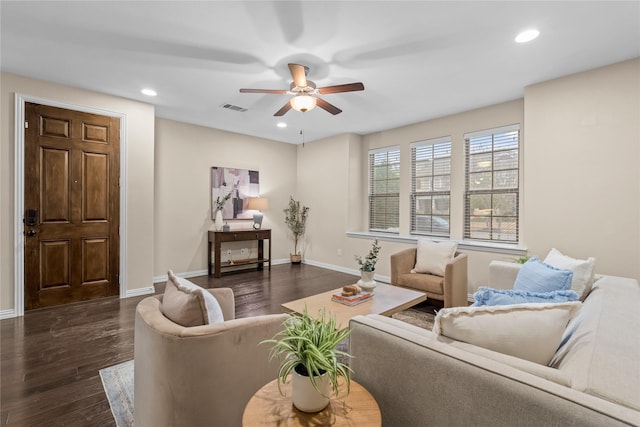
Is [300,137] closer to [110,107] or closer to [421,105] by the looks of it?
[421,105]

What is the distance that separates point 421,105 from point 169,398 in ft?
14.3

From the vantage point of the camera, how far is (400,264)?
3.91 meters

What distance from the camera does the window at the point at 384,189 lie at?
216 inches

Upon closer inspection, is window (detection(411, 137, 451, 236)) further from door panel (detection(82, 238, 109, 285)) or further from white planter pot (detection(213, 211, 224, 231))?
door panel (detection(82, 238, 109, 285))

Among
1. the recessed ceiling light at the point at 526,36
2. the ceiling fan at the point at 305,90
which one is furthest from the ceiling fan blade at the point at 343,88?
the recessed ceiling light at the point at 526,36

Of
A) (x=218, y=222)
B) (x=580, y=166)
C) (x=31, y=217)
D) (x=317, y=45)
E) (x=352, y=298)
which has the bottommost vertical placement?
(x=352, y=298)

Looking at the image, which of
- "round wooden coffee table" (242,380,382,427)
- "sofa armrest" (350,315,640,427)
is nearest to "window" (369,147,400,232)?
"sofa armrest" (350,315,640,427)

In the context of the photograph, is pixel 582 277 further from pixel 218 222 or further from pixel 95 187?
pixel 95 187

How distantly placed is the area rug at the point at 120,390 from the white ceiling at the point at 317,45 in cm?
285

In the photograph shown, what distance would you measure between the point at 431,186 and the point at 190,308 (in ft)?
14.7

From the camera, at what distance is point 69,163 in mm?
3666

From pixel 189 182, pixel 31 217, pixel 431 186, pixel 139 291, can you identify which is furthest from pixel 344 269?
pixel 31 217

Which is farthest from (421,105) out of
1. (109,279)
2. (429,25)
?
(109,279)

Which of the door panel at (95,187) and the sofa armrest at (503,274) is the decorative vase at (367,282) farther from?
the door panel at (95,187)
